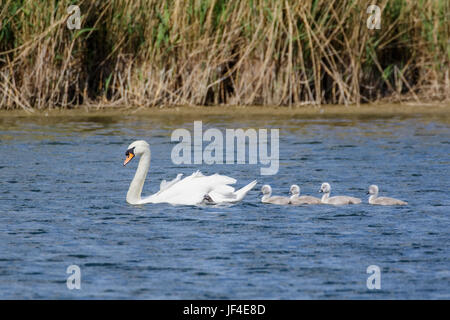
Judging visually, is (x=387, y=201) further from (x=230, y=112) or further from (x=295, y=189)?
(x=230, y=112)

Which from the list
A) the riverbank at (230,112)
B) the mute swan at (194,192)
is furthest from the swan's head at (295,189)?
the riverbank at (230,112)

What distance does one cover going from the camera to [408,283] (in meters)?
7.23

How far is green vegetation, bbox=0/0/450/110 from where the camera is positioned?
1680 centimetres

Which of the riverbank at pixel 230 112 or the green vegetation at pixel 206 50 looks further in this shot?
the riverbank at pixel 230 112

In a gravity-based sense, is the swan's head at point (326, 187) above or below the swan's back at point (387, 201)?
above

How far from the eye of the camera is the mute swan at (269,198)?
33.4 feet

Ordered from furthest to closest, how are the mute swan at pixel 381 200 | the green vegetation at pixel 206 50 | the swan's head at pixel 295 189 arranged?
the green vegetation at pixel 206 50
the swan's head at pixel 295 189
the mute swan at pixel 381 200

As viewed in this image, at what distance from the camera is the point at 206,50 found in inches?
678

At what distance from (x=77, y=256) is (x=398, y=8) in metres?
11.3

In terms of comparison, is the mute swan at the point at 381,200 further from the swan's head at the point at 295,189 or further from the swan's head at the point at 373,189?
the swan's head at the point at 295,189

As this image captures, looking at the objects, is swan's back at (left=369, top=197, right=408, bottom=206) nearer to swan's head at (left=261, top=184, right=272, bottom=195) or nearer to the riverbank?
swan's head at (left=261, top=184, right=272, bottom=195)

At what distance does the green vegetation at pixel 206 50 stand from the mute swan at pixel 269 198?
6.64 meters

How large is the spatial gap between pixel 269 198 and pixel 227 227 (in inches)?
49.0

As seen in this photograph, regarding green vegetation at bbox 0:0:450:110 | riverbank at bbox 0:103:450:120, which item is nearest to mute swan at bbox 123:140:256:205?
green vegetation at bbox 0:0:450:110
